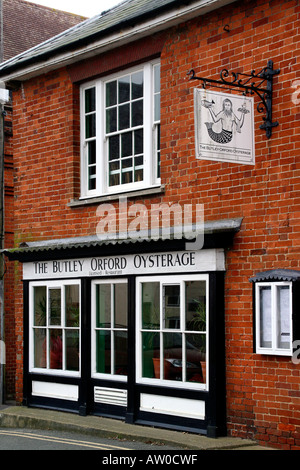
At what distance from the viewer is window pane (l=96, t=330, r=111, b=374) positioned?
39.2 feet

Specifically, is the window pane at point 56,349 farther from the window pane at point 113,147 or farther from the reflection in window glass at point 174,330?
the window pane at point 113,147

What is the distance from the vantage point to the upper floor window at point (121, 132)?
37.8 feet

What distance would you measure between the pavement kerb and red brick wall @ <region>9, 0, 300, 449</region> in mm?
387

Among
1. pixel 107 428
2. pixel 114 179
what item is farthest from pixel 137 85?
pixel 107 428

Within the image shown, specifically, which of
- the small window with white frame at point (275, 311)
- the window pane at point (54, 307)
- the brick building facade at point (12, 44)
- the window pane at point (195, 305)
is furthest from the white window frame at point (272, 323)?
the brick building facade at point (12, 44)

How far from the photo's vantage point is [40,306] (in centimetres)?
1329

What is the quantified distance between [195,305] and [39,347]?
393cm

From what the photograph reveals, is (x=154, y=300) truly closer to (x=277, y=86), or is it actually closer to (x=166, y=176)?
(x=166, y=176)

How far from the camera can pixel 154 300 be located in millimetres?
11125

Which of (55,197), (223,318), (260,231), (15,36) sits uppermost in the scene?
(15,36)

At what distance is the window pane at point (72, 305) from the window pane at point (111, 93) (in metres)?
3.00

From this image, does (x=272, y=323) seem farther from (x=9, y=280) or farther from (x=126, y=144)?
(x=9, y=280)

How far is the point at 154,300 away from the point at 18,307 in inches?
148

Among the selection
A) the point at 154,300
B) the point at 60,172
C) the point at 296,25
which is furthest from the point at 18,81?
the point at 296,25
